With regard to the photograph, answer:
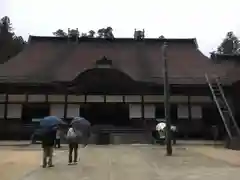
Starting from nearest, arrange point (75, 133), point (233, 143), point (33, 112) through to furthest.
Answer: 1. point (75, 133)
2. point (233, 143)
3. point (33, 112)

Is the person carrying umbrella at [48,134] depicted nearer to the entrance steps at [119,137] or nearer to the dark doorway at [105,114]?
the entrance steps at [119,137]

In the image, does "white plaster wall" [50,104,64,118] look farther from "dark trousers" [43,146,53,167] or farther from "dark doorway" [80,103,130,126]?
"dark trousers" [43,146,53,167]

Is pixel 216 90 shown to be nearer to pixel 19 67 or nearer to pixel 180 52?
pixel 180 52

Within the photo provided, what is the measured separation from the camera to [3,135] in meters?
26.3

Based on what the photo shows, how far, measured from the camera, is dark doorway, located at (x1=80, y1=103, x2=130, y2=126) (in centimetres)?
2656

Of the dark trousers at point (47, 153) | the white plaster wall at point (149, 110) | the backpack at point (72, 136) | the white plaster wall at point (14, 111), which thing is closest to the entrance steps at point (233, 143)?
the white plaster wall at point (149, 110)

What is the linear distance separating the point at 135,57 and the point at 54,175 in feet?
75.9

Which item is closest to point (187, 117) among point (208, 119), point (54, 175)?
point (208, 119)

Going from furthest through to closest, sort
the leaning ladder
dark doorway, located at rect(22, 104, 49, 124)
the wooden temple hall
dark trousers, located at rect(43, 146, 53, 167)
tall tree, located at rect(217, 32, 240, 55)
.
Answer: tall tree, located at rect(217, 32, 240, 55), dark doorway, located at rect(22, 104, 49, 124), the wooden temple hall, the leaning ladder, dark trousers, located at rect(43, 146, 53, 167)

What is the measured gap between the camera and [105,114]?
87.4 feet

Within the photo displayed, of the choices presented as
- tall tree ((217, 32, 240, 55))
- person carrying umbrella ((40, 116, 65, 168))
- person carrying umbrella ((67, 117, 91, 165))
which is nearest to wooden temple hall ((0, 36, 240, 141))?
person carrying umbrella ((67, 117, 91, 165))

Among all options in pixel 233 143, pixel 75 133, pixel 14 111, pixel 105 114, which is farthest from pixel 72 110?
pixel 75 133

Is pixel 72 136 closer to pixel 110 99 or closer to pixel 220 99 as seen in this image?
pixel 110 99

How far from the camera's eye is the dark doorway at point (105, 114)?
1046 inches
